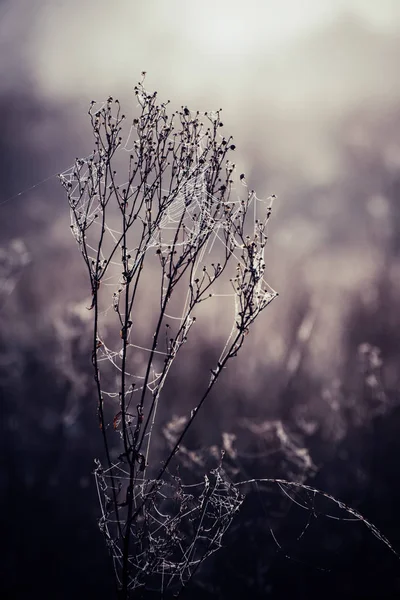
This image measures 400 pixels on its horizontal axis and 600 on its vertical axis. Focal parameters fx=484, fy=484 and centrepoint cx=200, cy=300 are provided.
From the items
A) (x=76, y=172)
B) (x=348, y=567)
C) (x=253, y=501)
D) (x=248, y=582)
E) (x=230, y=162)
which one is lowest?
(x=248, y=582)

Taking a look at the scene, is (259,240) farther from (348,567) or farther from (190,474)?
(348,567)

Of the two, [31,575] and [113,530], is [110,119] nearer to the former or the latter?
[113,530]

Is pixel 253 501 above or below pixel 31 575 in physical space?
above

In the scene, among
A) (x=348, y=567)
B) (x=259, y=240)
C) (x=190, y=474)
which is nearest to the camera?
(x=259, y=240)

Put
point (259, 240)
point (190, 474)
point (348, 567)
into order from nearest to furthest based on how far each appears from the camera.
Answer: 1. point (259, 240)
2. point (190, 474)
3. point (348, 567)

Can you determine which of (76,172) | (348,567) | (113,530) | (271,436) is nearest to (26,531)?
(113,530)

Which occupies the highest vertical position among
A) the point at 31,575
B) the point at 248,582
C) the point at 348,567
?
the point at 348,567

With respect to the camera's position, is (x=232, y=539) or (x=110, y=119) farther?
(x=232, y=539)

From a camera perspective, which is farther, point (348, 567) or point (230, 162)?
point (348, 567)

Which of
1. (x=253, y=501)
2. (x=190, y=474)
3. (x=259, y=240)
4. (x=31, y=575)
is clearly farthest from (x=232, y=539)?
(x=259, y=240)
